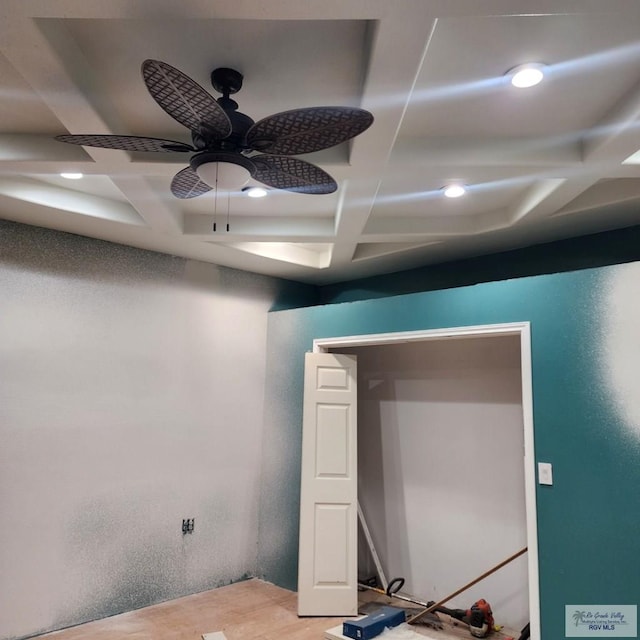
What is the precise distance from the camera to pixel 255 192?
318 centimetres

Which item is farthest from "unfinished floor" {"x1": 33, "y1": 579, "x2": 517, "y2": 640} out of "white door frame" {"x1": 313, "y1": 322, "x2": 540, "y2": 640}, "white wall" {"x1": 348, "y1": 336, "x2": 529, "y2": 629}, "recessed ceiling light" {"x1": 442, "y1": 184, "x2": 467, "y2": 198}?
"recessed ceiling light" {"x1": 442, "y1": 184, "x2": 467, "y2": 198}

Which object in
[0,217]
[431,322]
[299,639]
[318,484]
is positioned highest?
[0,217]

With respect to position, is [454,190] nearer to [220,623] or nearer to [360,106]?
[360,106]

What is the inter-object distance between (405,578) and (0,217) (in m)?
4.17

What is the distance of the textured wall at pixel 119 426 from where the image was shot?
11.2 feet

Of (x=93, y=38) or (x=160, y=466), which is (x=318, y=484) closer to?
(x=160, y=466)

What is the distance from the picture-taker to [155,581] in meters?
3.96

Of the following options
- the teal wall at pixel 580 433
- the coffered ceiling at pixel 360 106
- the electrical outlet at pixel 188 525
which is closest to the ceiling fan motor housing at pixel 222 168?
the coffered ceiling at pixel 360 106

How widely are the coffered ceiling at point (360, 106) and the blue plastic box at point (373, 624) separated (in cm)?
262

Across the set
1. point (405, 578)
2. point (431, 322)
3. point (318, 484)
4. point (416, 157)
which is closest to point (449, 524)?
point (405, 578)

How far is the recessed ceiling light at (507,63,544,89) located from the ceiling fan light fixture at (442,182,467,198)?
1043 mm

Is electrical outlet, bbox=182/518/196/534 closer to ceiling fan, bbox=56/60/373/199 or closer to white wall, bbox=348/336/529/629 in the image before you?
white wall, bbox=348/336/529/629
